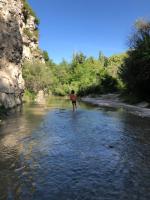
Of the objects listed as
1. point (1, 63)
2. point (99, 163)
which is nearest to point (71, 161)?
point (99, 163)

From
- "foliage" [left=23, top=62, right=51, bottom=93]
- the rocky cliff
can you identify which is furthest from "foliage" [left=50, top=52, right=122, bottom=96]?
the rocky cliff

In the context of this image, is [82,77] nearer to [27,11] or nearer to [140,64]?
[27,11]

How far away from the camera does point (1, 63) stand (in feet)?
148

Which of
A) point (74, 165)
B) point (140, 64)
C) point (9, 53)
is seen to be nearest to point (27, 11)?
point (9, 53)

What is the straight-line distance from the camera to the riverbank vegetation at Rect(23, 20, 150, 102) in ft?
169

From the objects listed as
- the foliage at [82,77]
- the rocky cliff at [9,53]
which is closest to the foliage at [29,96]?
the rocky cliff at [9,53]

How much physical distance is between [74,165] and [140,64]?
38.9 meters

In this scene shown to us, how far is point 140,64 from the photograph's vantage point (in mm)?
49938

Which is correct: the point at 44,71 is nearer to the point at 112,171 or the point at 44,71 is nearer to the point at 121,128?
the point at 121,128

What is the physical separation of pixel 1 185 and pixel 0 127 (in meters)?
14.5

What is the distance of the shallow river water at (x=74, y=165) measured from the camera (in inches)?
408

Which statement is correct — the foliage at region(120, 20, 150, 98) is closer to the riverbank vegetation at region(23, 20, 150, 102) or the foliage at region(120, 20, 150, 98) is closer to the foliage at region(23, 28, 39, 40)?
the riverbank vegetation at region(23, 20, 150, 102)

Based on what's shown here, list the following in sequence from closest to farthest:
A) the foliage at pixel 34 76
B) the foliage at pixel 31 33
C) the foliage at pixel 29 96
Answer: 1. the foliage at pixel 29 96
2. the foliage at pixel 34 76
3. the foliage at pixel 31 33

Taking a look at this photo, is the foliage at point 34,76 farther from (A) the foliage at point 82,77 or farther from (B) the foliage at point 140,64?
(B) the foliage at point 140,64
